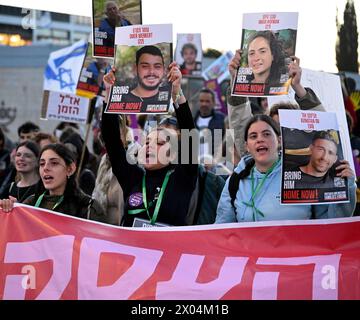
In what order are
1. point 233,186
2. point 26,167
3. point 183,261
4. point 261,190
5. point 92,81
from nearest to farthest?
point 183,261 → point 261,190 → point 233,186 → point 26,167 → point 92,81

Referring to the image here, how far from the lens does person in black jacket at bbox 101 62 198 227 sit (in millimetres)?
4918

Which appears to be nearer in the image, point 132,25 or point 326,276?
point 326,276

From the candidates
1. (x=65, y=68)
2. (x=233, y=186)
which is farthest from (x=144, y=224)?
(x=65, y=68)

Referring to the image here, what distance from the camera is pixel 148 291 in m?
4.54

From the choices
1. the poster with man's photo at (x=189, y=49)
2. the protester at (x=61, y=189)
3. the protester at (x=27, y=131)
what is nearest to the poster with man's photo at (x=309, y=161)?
the protester at (x=61, y=189)

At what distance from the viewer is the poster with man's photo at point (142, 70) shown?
4.97 metres

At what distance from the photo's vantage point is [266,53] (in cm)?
493

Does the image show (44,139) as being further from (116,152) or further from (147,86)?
(147,86)

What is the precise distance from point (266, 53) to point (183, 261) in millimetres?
1406

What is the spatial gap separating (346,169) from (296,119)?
15.6 inches
